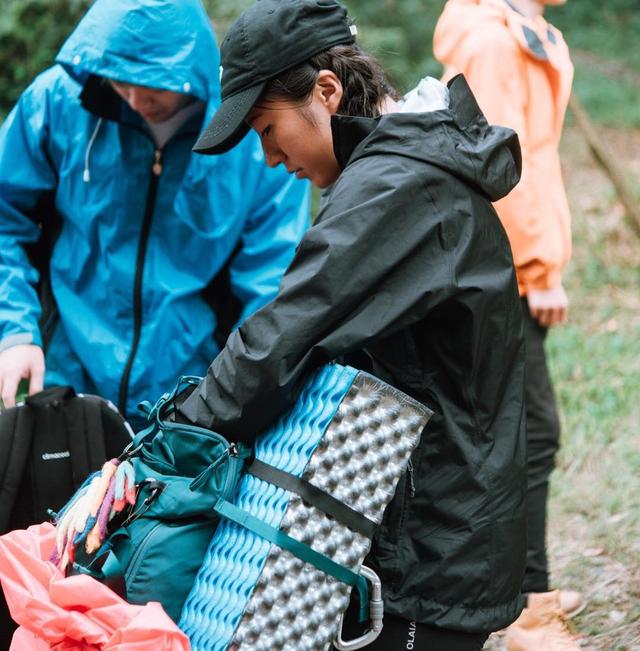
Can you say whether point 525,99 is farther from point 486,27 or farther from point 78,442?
point 78,442

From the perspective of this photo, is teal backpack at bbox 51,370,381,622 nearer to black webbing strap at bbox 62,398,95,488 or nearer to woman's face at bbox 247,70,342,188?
woman's face at bbox 247,70,342,188

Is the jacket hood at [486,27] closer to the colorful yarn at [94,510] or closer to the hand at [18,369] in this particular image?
the hand at [18,369]

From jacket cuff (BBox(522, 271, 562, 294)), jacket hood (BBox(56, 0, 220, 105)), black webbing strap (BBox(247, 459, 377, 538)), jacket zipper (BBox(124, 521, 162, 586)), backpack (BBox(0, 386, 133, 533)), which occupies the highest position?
jacket hood (BBox(56, 0, 220, 105))

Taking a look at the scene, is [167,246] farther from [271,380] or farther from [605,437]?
[605,437]

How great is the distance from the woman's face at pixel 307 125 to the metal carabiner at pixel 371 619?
84 centimetres

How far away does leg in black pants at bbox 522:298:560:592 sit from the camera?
343 cm

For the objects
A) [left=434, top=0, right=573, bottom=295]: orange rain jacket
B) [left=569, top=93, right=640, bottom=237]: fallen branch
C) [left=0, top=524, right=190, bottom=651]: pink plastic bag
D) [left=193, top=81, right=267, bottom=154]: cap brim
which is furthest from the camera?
[left=569, top=93, right=640, bottom=237]: fallen branch

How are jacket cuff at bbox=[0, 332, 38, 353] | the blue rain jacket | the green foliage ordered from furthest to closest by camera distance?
the green foliage < the blue rain jacket < jacket cuff at bbox=[0, 332, 38, 353]

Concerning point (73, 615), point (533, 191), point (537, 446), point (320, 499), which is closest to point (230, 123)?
point (320, 499)

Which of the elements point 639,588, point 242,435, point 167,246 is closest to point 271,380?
point 242,435

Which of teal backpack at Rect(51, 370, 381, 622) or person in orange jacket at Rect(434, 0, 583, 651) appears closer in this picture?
teal backpack at Rect(51, 370, 381, 622)

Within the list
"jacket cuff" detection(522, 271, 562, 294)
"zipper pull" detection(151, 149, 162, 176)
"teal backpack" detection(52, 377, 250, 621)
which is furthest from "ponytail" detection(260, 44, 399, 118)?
"jacket cuff" detection(522, 271, 562, 294)

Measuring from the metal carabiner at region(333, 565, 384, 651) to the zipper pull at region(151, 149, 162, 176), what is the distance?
1480mm

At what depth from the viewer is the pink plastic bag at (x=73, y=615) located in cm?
183
